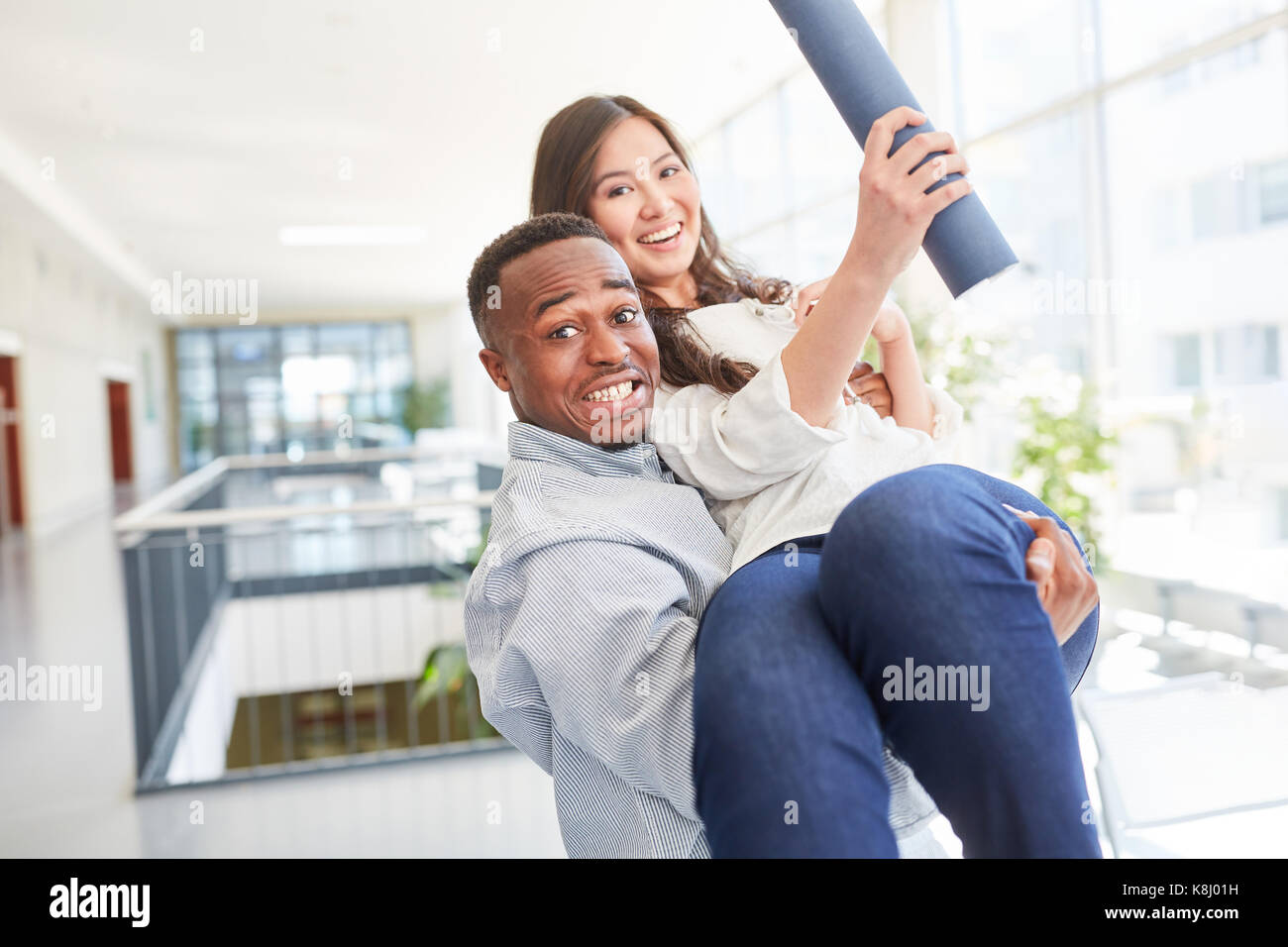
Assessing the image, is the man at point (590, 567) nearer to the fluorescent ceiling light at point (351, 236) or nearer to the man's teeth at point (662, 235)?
the man's teeth at point (662, 235)

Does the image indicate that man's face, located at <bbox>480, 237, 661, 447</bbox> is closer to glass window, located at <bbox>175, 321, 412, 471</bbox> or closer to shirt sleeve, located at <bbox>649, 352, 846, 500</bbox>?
shirt sleeve, located at <bbox>649, 352, 846, 500</bbox>

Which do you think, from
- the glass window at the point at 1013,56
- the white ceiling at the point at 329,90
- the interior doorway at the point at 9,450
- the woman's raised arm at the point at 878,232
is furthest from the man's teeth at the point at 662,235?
the interior doorway at the point at 9,450

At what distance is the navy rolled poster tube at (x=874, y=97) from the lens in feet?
2.84

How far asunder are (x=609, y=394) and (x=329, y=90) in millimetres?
7046

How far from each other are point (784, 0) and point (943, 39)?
5.88m

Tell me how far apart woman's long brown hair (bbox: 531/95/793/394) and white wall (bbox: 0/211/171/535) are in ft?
33.4

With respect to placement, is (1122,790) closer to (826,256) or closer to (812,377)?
(812,377)

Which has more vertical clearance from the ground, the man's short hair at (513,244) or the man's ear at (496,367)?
the man's short hair at (513,244)

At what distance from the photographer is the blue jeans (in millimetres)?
747

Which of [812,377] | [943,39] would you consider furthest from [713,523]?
[943,39]

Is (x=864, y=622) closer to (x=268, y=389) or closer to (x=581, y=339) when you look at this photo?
(x=581, y=339)

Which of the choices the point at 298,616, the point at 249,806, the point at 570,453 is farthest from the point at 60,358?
the point at 570,453

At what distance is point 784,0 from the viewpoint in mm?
924

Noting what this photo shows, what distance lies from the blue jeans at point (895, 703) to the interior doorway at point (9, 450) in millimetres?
11496
